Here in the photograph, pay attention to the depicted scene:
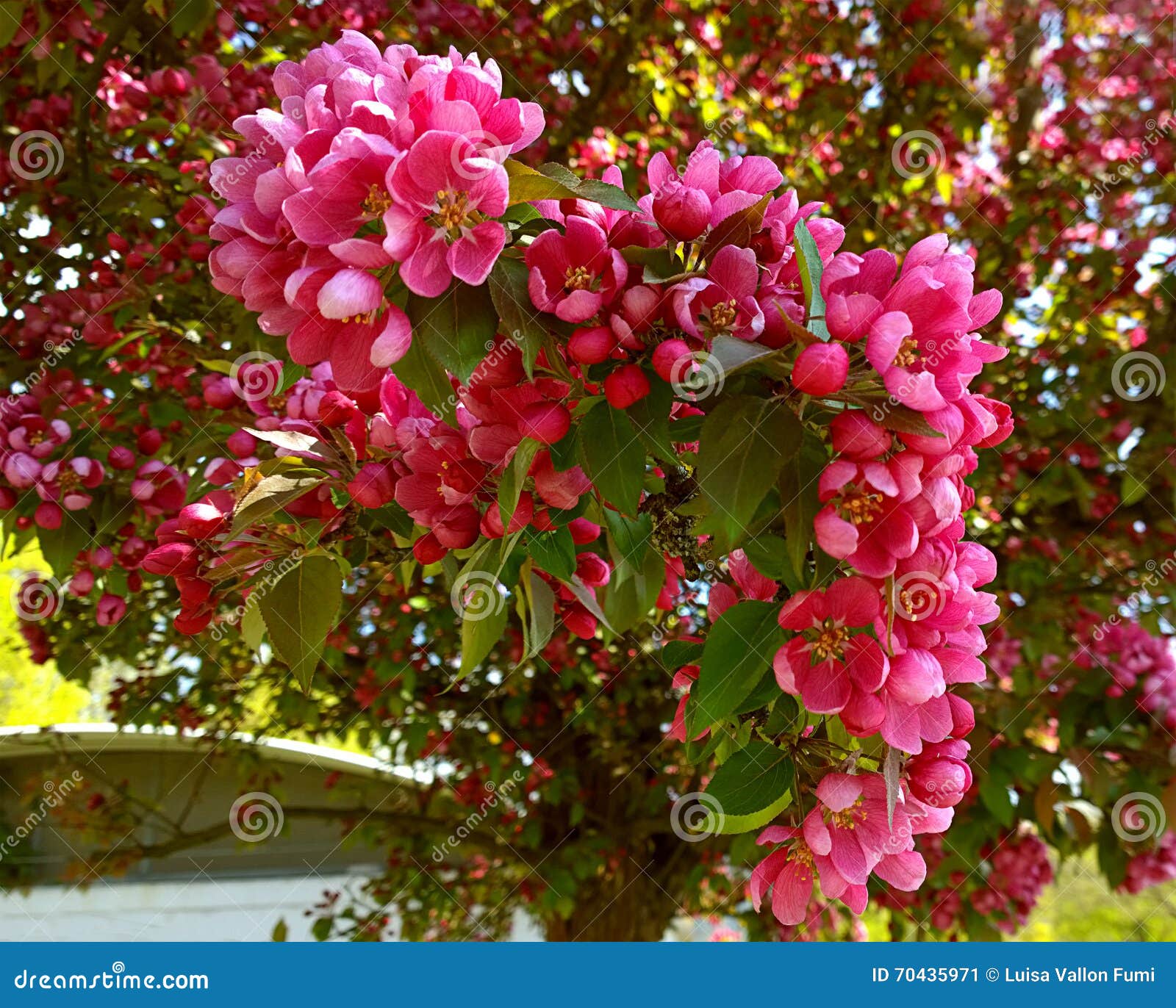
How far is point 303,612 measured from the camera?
2.66 ft

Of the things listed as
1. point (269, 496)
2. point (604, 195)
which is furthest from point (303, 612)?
point (604, 195)

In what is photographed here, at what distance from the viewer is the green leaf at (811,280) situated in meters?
0.63

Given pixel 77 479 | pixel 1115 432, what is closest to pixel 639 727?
pixel 1115 432

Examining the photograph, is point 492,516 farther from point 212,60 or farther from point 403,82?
point 212,60

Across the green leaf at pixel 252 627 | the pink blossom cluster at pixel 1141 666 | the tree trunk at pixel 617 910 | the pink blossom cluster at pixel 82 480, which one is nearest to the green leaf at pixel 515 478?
the green leaf at pixel 252 627

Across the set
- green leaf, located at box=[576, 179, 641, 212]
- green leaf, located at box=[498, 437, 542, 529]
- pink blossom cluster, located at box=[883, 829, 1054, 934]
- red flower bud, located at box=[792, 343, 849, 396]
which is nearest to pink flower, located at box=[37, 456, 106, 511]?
green leaf, located at box=[498, 437, 542, 529]

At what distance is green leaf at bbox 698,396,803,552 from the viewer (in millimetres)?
591

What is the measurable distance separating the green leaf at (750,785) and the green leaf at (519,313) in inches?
12.6

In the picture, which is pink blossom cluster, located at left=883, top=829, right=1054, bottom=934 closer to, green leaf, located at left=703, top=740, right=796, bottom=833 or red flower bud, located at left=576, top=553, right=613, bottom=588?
red flower bud, located at left=576, top=553, right=613, bottom=588

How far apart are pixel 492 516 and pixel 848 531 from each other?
1.00 ft

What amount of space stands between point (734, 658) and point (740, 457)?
16 cm

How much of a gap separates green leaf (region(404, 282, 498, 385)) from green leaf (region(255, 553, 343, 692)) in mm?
283

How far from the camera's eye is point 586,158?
7.92 feet

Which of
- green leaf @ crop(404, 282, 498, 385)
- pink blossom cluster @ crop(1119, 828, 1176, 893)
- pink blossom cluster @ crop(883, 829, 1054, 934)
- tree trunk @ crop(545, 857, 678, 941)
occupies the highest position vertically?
green leaf @ crop(404, 282, 498, 385)
